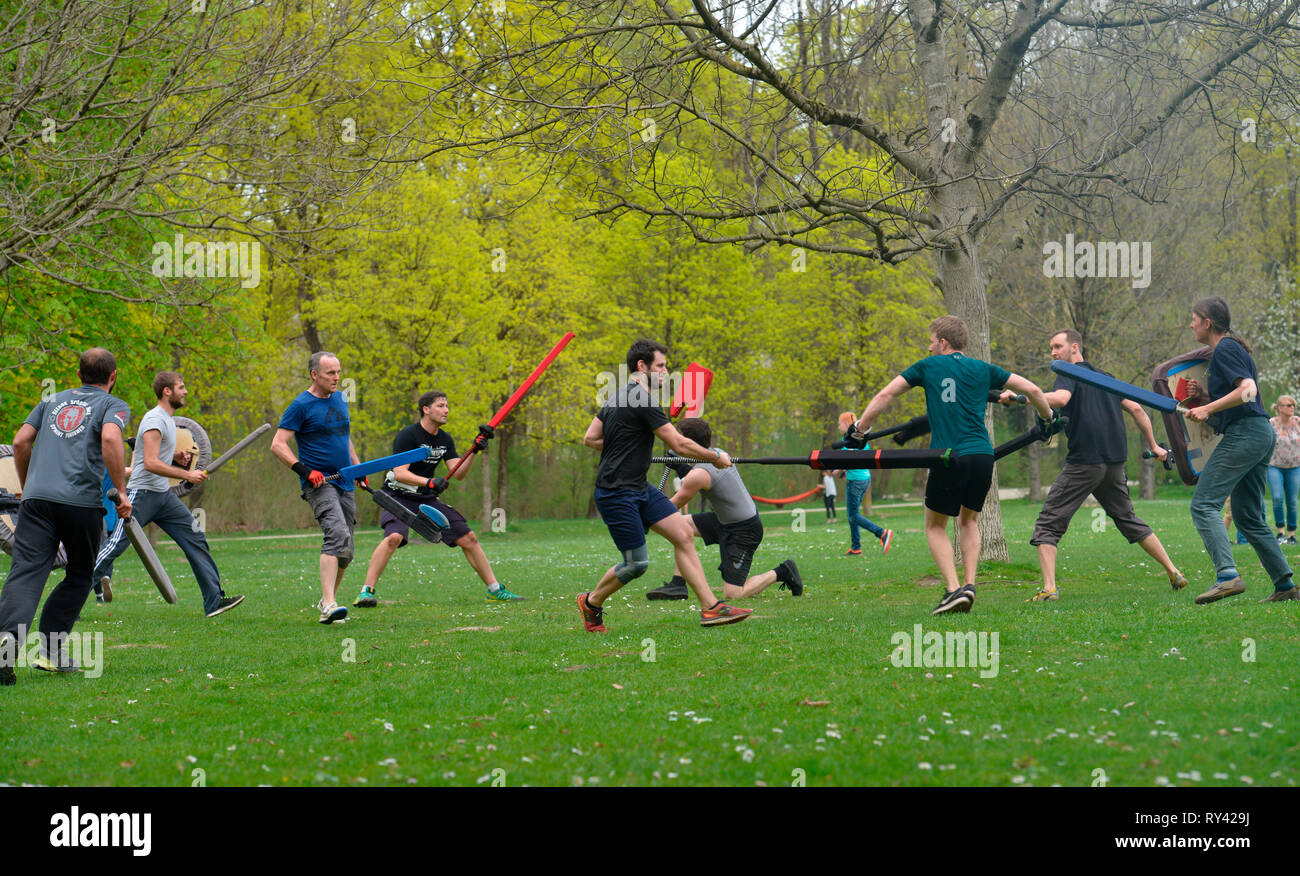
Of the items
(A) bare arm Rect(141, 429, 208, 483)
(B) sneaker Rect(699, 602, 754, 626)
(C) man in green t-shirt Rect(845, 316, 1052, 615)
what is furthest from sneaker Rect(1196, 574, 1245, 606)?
(A) bare arm Rect(141, 429, 208, 483)

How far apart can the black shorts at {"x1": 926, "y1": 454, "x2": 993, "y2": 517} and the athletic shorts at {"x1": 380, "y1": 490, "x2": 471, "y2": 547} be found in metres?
4.51

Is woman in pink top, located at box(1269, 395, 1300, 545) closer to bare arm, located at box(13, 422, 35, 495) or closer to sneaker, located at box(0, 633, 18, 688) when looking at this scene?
bare arm, located at box(13, 422, 35, 495)

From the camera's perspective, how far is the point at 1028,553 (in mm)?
15312

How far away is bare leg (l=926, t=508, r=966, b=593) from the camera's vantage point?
336 inches

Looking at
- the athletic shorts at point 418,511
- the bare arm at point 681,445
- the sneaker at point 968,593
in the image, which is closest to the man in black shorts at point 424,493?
the athletic shorts at point 418,511

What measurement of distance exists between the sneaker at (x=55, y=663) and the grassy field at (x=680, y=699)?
4.1 inches

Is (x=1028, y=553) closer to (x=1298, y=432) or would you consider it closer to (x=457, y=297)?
(x=1298, y=432)

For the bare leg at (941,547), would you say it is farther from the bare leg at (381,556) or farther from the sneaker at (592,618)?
the bare leg at (381,556)

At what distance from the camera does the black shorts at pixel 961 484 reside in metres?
8.48

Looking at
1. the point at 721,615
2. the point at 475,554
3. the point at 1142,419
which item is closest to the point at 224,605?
the point at 475,554
